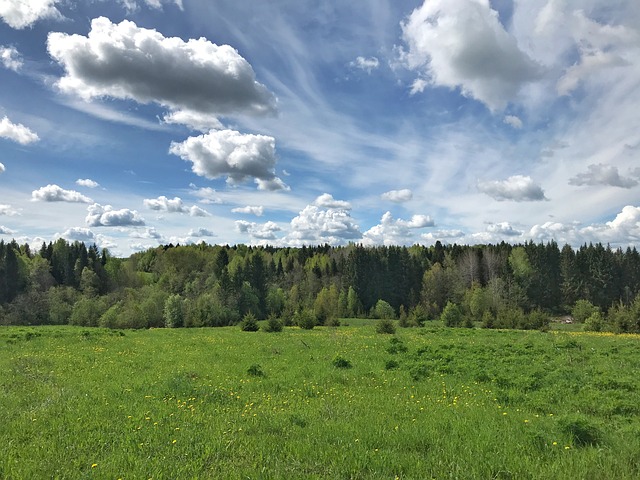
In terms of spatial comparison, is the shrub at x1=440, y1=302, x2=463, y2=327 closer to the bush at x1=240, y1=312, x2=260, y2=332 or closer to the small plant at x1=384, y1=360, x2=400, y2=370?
the bush at x1=240, y1=312, x2=260, y2=332

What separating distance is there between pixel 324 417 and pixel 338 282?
328 ft

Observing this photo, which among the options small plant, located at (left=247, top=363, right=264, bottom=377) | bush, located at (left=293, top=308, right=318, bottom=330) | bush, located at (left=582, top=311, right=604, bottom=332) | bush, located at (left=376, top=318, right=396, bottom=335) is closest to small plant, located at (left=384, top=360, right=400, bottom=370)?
small plant, located at (left=247, top=363, right=264, bottom=377)

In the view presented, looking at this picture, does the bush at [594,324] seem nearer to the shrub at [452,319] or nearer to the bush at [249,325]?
the shrub at [452,319]

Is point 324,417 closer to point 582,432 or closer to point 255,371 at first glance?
point 582,432

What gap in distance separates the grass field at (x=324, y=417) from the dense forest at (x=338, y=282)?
5556cm

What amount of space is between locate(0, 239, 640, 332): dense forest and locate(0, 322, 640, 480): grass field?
55.6 meters

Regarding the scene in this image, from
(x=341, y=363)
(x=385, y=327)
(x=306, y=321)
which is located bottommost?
(x=306, y=321)

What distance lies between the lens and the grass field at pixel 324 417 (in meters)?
7.15

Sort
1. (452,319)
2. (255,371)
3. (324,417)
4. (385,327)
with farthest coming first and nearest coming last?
(452,319) → (385,327) → (255,371) → (324,417)

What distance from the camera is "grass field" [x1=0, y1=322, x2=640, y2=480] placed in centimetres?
715

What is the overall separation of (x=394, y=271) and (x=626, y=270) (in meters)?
62.2

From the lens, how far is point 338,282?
10981 cm

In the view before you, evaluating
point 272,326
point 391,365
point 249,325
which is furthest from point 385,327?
point 391,365

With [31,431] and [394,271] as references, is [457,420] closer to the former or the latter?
[31,431]
